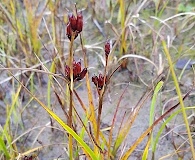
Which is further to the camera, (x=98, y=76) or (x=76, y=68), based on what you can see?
(x=98, y=76)

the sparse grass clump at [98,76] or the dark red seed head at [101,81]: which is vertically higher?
the dark red seed head at [101,81]

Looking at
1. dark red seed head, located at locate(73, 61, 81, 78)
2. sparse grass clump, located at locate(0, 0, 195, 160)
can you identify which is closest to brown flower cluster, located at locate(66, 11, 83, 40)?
dark red seed head, located at locate(73, 61, 81, 78)

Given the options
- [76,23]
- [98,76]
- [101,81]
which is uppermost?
[76,23]

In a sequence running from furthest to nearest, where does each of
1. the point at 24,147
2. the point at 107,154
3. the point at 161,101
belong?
1. the point at 161,101
2. the point at 24,147
3. the point at 107,154

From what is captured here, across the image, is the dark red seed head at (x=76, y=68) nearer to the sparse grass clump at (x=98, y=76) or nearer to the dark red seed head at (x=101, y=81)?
the dark red seed head at (x=101, y=81)

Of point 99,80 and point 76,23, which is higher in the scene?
point 76,23

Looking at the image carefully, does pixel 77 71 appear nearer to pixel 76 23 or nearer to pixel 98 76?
pixel 76 23

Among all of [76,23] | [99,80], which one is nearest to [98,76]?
[99,80]

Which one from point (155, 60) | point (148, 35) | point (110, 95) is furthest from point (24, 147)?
point (148, 35)

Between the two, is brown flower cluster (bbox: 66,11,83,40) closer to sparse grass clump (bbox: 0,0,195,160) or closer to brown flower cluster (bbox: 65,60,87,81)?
brown flower cluster (bbox: 65,60,87,81)

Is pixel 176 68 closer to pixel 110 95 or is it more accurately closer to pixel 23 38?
pixel 110 95

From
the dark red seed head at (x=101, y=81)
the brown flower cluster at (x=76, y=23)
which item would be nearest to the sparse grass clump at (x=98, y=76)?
the dark red seed head at (x=101, y=81)
